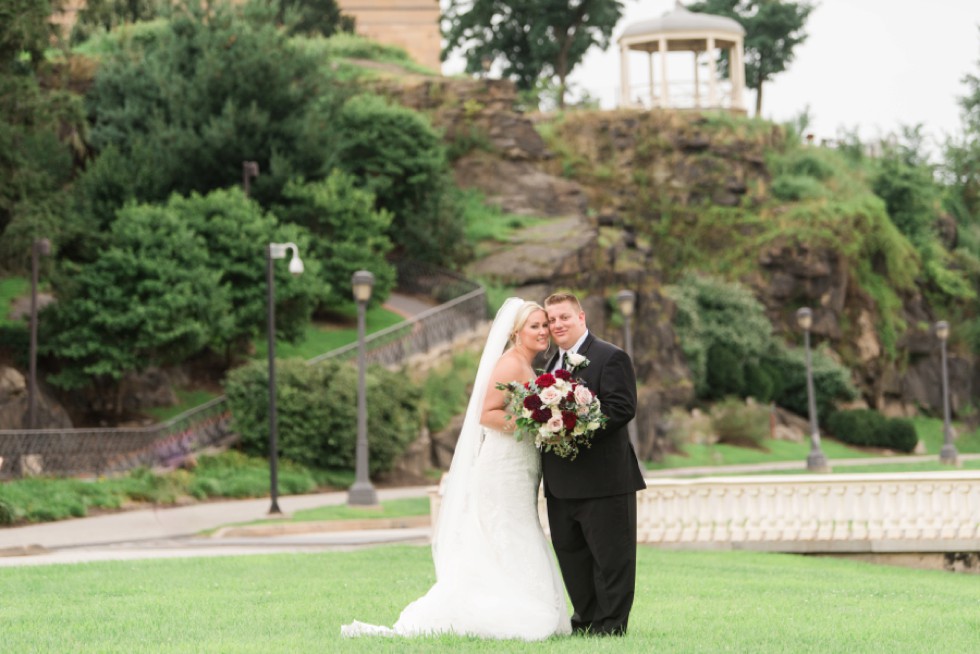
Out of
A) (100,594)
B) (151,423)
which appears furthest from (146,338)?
(100,594)

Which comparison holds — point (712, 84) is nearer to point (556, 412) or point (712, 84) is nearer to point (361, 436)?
point (361, 436)

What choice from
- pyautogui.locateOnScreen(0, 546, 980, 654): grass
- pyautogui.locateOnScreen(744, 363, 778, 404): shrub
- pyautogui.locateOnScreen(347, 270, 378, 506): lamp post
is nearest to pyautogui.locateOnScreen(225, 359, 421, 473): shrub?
pyautogui.locateOnScreen(347, 270, 378, 506): lamp post

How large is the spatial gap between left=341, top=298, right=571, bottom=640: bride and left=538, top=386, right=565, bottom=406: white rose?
49 cm

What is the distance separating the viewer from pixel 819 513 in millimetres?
18766

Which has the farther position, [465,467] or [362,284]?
[362,284]

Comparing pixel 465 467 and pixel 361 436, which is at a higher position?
pixel 465 467

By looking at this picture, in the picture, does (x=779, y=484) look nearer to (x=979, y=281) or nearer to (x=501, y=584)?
(x=501, y=584)

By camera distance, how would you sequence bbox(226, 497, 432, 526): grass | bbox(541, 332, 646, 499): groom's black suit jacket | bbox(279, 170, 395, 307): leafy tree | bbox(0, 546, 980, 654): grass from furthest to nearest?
bbox(279, 170, 395, 307): leafy tree
bbox(226, 497, 432, 526): grass
bbox(541, 332, 646, 499): groom's black suit jacket
bbox(0, 546, 980, 654): grass

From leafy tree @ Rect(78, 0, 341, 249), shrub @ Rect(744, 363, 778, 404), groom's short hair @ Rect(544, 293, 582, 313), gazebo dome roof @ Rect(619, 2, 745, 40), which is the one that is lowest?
shrub @ Rect(744, 363, 778, 404)

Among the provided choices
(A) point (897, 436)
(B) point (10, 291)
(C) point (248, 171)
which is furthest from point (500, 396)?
(A) point (897, 436)

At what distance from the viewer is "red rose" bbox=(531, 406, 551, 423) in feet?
30.0

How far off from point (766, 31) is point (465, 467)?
71300 millimetres

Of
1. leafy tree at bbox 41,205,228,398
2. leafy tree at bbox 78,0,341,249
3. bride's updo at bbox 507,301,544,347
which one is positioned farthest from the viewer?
leafy tree at bbox 78,0,341,249

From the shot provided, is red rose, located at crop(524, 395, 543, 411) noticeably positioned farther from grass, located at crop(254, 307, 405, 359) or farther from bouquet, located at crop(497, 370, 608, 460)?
grass, located at crop(254, 307, 405, 359)
